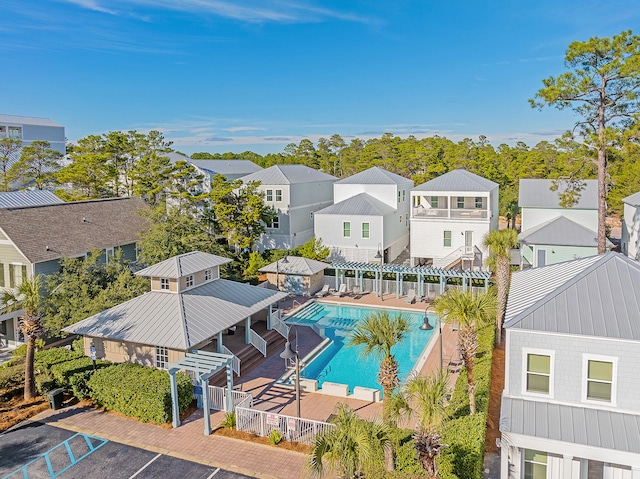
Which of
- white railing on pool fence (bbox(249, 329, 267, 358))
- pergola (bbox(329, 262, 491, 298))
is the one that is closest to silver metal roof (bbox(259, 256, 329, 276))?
pergola (bbox(329, 262, 491, 298))

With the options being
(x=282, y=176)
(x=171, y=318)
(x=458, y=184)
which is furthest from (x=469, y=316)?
(x=282, y=176)

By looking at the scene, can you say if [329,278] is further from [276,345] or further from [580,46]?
[580,46]

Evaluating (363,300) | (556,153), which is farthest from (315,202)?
(556,153)

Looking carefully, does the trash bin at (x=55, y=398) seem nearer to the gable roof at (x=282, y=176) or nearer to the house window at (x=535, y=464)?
the house window at (x=535, y=464)

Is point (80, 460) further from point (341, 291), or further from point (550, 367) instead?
point (341, 291)

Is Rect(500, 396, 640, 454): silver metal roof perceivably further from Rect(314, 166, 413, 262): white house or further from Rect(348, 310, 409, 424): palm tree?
Rect(314, 166, 413, 262): white house

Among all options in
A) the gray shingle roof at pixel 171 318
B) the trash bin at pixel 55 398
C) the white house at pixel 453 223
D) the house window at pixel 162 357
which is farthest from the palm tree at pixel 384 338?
the white house at pixel 453 223
